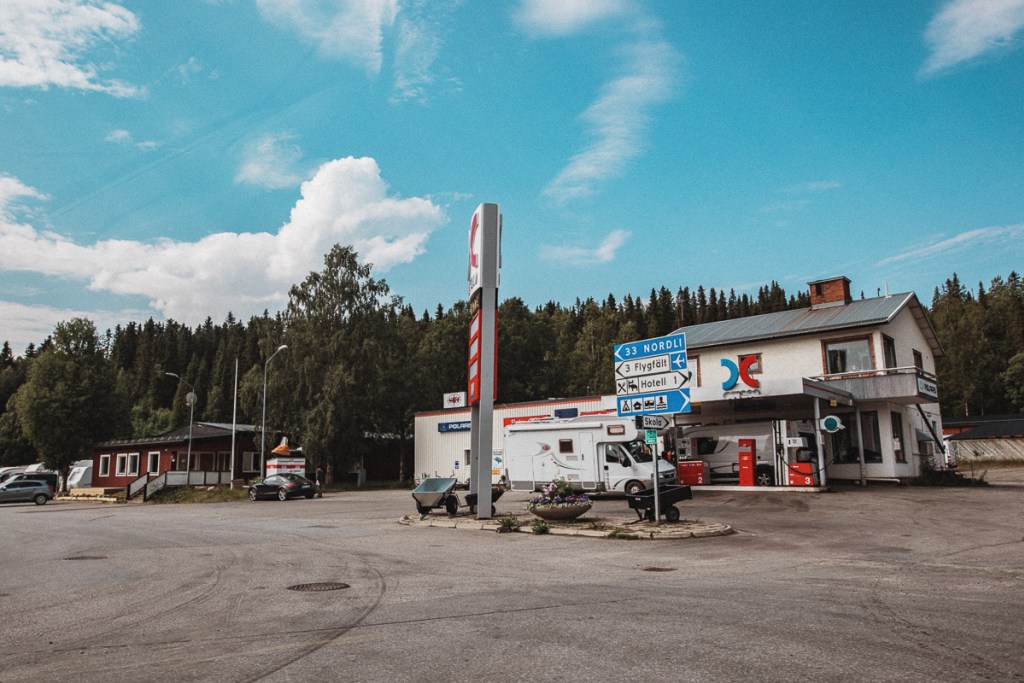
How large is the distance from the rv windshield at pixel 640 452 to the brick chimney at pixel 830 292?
17.3 meters

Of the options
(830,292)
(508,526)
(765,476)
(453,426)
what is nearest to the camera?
(508,526)

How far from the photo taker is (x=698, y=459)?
99.9 ft

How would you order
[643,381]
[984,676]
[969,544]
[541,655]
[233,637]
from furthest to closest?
1. [643,381]
2. [969,544]
3. [233,637]
4. [541,655]
5. [984,676]

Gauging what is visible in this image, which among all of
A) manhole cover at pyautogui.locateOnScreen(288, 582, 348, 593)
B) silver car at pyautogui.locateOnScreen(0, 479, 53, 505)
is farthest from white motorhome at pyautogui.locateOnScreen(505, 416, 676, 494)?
silver car at pyautogui.locateOnScreen(0, 479, 53, 505)

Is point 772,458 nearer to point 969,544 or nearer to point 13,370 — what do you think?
point 969,544

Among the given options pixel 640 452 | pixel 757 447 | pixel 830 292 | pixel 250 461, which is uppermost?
pixel 830 292

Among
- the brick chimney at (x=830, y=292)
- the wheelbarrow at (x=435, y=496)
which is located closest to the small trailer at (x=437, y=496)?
the wheelbarrow at (x=435, y=496)

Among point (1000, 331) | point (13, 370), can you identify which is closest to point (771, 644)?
point (1000, 331)

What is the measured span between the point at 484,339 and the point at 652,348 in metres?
4.46

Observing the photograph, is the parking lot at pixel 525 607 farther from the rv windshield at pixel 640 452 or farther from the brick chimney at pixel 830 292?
the brick chimney at pixel 830 292

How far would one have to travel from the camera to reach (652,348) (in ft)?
56.3

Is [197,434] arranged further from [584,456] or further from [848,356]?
[848,356]

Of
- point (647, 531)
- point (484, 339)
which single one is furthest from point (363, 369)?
point (647, 531)

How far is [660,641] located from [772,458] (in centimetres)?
2445
